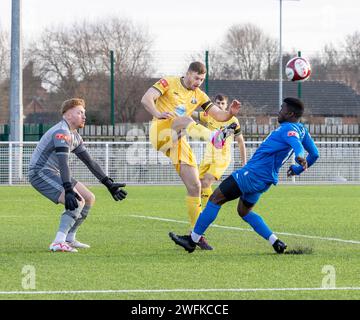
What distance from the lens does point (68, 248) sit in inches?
430

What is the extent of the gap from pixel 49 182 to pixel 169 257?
172cm

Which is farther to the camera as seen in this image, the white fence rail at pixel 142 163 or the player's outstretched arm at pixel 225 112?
the white fence rail at pixel 142 163

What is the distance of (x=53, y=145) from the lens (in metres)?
11.1

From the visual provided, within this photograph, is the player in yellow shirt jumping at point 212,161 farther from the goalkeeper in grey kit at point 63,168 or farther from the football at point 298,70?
the goalkeeper in grey kit at point 63,168

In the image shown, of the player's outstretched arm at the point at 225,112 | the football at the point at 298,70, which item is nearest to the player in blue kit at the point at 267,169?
the player's outstretched arm at the point at 225,112

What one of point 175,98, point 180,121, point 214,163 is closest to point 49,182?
point 180,121

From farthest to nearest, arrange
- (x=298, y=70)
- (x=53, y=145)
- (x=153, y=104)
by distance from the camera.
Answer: (x=298, y=70), (x=153, y=104), (x=53, y=145)

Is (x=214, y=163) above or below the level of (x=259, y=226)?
above

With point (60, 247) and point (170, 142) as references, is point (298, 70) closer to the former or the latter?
point (170, 142)

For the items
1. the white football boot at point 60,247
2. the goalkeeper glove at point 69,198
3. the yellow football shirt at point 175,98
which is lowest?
the white football boot at point 60,247

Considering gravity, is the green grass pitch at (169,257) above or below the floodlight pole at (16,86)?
below

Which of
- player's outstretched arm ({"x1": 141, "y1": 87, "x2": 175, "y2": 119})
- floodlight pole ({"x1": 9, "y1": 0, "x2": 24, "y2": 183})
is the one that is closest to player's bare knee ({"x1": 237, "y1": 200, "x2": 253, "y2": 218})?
player's outstretched arm ({"x1": 141, "y1": 87, "x2": 175, "y2": 119})

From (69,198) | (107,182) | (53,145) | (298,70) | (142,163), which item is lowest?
(142,163)

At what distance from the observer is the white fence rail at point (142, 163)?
96.5 feet
